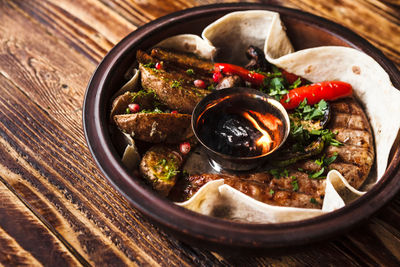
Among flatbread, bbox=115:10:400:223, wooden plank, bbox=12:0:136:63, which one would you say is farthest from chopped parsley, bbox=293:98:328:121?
wooden plank, bbox=12:0:136:63

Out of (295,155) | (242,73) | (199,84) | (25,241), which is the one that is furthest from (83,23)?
(295,155)

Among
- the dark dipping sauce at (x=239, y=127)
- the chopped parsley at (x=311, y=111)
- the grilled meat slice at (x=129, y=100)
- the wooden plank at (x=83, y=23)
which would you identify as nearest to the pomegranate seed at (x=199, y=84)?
the dark dipping sauce at (x=239, y=127)

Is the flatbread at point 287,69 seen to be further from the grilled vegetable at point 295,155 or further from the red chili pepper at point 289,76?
the grilled vegetable at point 295,155

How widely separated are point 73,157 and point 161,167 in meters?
0.97

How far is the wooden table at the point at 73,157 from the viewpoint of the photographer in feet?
10.1

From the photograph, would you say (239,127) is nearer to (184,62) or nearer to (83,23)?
(184,62)

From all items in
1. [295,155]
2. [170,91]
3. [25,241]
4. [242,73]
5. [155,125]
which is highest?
[242,73]

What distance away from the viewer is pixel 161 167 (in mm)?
3326

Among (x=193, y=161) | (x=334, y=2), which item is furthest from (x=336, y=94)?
(x=334, y=2)

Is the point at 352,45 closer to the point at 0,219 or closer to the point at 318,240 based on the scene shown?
the point at 318,240

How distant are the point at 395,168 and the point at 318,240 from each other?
3.16ft

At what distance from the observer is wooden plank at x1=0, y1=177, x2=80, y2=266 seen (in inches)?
118

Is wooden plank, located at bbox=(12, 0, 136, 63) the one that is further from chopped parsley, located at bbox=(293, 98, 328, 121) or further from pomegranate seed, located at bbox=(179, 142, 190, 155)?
chopped parsley, located at bbox=(293, 98, 328, 121)

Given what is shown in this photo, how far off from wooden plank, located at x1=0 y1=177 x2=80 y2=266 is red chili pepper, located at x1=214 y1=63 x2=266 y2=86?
2271 millimetres
